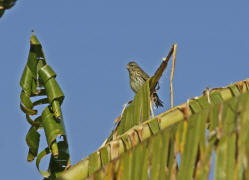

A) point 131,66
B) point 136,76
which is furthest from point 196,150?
point 131,66

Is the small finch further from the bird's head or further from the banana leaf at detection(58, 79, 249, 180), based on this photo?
the banana leaf at detection(58, 79, 249, 180)

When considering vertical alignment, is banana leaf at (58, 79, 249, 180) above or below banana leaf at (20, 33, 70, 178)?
below

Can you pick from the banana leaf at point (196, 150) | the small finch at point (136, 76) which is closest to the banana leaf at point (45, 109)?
the banana leaf at point (196, 150)

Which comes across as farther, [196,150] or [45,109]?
[45,109]

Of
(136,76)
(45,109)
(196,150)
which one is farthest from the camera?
(136,76)

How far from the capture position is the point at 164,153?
12.2 ft

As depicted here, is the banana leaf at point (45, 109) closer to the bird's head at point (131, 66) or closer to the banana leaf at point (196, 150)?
the banana leaf at point (196, 150)

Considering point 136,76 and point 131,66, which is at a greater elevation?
point 131,66

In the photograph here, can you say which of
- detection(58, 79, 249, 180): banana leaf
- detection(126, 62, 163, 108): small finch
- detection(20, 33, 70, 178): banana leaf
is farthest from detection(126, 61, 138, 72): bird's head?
detection(58, 79, 249, 180): banana leaf

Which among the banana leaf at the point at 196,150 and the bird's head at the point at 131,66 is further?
the bird's head at the point at 131,66

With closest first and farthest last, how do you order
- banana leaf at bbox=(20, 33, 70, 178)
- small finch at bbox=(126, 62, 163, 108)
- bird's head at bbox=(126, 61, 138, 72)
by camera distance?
1. banana leaf at bbox=(20, 33, 70, 178)
2. small finch at bbox=(126, 62, 163, 108)
3. bird's head at bbox=(126, 61, 138, 72)

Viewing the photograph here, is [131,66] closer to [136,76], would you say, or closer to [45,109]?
[136,76]

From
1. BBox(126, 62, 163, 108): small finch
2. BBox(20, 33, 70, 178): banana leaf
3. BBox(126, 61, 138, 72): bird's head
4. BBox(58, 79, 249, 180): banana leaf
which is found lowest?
BBox(58, 79, 249, 180): banana leaf

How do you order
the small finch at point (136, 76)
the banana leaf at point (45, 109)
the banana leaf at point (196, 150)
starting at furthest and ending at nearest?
1. the small finch at point (136, 76)
2. the banana leaf at point (45, 109)
3. the banana leaf at point (196, 150)
